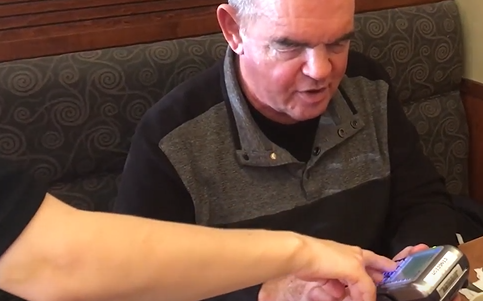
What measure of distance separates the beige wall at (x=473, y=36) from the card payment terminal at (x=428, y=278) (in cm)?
115

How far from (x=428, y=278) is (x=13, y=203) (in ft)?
1.73

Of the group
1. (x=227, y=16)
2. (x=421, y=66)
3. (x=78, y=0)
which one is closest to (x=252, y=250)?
(x=227, y=16)

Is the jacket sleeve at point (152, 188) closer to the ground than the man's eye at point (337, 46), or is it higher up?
closer to the ground

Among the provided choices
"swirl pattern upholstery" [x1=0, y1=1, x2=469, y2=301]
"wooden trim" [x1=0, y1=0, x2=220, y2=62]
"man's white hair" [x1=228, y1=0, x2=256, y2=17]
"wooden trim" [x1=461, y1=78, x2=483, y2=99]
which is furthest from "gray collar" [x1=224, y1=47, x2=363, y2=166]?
"wooden trim" [x1=461, y1=78, x2=483, y2=99]

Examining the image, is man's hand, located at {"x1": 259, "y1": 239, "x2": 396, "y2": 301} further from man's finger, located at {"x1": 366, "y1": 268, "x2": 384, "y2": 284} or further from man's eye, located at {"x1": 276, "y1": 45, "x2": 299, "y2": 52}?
man's eye, located at {"x1": 276, "y1": 45, "x2": 299, "y2": 52}

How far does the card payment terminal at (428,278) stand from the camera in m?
0.84

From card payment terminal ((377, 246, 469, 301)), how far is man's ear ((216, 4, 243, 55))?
53cm

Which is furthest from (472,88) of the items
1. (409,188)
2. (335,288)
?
(335,288)

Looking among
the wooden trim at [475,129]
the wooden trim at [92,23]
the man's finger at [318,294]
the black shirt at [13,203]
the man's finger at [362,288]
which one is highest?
the black shirt at [13,203]

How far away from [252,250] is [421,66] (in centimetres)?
129

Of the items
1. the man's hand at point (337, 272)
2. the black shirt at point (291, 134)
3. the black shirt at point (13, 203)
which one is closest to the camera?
the black shirt at point (13, 203)

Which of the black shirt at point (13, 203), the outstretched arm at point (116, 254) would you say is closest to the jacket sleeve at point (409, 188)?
the outstretched arm at point (116, 254)

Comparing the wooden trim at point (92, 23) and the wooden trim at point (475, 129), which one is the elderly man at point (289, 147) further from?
the wooden trim at point (475, 129)

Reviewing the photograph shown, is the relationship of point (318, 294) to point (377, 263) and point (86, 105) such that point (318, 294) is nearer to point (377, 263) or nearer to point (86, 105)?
point (377, 263)
